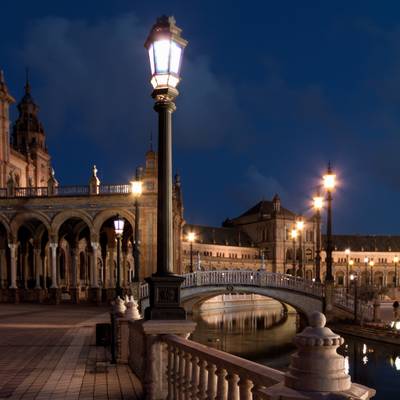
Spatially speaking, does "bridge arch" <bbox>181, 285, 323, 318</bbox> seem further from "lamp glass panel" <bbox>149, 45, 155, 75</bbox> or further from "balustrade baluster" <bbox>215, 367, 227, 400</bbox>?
"balustrade baluster" <bbox>215, 367, 227, 400</bbox>

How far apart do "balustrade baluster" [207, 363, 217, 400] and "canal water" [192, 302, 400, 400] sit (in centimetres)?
1112

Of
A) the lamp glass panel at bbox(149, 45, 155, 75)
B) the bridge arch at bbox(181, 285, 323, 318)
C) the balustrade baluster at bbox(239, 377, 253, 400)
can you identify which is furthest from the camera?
the bridge arch at bbox(181, 285, 323, 318)

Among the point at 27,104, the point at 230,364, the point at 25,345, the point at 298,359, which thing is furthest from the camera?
the point at 27,104

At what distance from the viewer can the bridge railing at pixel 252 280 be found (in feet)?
104

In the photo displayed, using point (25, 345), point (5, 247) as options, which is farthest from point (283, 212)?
point (25, 345)

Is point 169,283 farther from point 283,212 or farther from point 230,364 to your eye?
point 283,212

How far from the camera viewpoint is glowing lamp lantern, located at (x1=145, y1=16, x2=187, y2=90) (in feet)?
24.2

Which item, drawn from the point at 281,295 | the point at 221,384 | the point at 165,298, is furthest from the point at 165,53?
the point at 281,295

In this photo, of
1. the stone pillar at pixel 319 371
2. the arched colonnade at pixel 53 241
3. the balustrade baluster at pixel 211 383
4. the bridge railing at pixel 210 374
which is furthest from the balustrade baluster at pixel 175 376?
the arched colonnade at pixel 53 241

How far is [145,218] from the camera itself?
33938mm

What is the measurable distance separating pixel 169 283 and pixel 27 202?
3155 cm

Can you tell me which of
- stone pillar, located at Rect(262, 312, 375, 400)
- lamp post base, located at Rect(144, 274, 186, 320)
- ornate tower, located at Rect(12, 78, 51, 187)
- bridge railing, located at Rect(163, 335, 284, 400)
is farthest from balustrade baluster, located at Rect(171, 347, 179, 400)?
ornate tower, located at Rect(12, 78, 51, 187)

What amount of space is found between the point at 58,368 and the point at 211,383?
23.0 feet

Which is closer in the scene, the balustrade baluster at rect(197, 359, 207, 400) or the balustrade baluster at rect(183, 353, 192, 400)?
the balustrade baluster at rect(197, 359, 207, 400)
